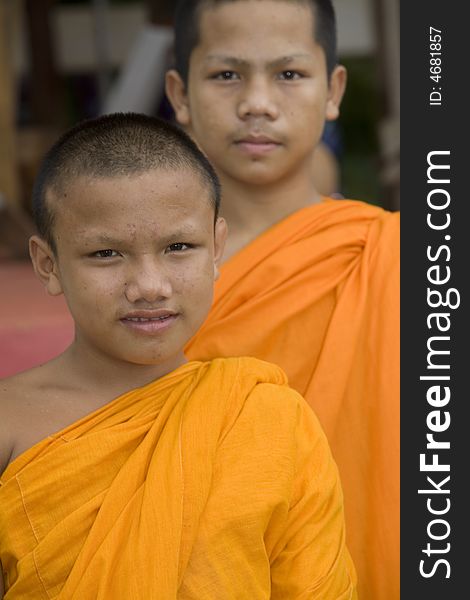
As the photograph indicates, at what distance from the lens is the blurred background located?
541cm

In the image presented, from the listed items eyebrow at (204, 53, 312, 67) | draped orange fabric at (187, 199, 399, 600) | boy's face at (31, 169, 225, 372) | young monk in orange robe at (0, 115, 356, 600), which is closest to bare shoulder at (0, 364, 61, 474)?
young monk in orange robe at (0, 115, 356, 600)

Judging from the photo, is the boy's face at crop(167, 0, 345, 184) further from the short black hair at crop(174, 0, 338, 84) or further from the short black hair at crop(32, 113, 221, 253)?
the short black hair at crop(32, 113, 221, 253)

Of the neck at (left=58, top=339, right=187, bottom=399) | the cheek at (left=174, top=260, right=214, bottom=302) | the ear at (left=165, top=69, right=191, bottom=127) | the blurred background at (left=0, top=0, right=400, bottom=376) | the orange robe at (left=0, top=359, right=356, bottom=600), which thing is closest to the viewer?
the orange robe at (left=0, top=359, right=356, bottom=600)

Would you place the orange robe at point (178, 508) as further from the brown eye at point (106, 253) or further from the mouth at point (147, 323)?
the brown eye at point (106, 253)

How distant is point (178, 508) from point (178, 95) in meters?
1.49

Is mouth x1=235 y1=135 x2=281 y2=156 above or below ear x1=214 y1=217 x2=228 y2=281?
above

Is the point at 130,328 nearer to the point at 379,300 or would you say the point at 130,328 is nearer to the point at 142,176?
the point at 142,176

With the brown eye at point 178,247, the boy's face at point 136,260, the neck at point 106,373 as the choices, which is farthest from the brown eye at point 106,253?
the neck at point 106,373

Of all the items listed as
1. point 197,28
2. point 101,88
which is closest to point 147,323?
point 197,28

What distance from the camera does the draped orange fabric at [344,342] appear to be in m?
2.94

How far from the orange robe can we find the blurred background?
1459mm

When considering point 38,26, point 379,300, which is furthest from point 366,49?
point 379,300

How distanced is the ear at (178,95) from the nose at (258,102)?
11.5 inches

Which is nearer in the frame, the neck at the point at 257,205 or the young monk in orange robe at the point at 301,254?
the young monk in orange robe at the point at 301,254
